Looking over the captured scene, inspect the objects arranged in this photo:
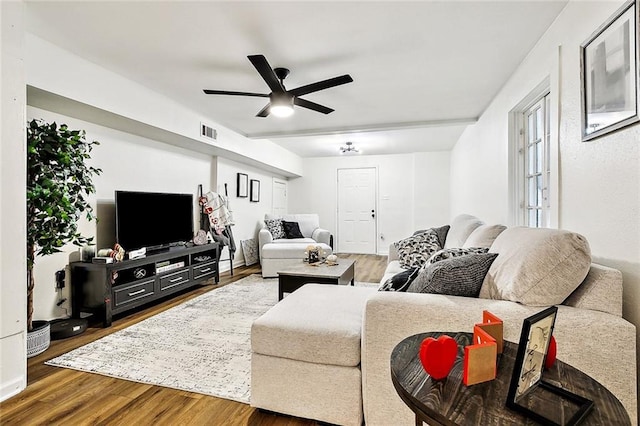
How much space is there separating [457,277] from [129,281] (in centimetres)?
304

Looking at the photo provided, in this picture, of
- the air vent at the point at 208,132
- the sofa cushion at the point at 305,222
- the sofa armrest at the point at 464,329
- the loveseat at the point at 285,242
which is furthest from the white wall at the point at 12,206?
the sofa cushion at the point at 305,222

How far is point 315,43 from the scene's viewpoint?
2375 mm

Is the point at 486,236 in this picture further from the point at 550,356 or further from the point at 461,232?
the point at 550,356

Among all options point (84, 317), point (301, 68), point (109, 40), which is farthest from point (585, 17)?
point (84, 317)

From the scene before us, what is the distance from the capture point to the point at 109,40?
2334 millimetres

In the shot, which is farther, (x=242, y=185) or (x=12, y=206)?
(x=242, y=185)

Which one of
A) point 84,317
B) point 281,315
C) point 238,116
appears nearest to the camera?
point 281,315

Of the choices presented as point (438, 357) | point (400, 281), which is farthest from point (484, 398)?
point (400, 281)

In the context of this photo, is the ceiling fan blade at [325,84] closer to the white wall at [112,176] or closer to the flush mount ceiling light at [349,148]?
the white wall at [112,176]

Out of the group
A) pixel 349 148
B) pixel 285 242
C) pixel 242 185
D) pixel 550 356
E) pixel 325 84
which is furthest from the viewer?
pixel 349 148

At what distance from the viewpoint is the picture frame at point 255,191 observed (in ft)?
20.0

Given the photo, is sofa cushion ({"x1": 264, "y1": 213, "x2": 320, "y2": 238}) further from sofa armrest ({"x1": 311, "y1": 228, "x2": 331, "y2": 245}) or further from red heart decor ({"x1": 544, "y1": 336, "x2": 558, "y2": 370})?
red heart decor ({"x1": 544, "y1": 336, "x2": 558, "y2": 370})

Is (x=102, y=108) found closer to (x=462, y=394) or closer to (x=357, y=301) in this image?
(x=357, y=301)

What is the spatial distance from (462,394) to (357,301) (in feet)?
3.76
